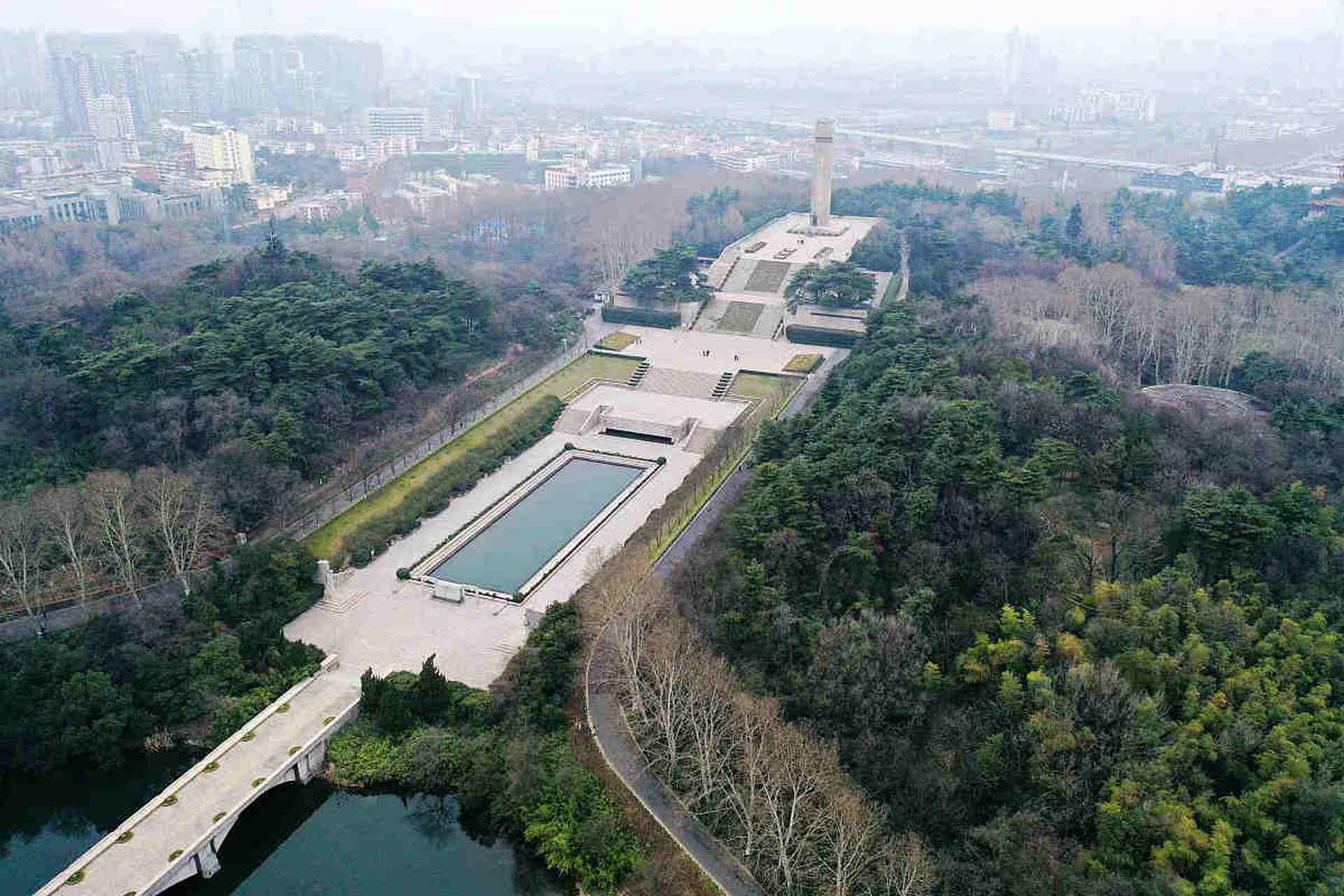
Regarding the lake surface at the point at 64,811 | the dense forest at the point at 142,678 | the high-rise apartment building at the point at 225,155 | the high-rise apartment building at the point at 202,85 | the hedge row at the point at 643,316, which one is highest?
Answer: the high-rise apartment building at the point at 202,85

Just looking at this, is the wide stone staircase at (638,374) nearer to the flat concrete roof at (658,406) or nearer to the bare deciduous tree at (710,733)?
the flat concrete roof at (658,406)

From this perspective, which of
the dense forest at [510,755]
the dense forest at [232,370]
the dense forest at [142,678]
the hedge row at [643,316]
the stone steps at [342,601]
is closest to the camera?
the dense forest at [510,755]

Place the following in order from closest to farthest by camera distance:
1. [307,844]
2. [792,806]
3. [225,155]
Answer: [792,806] → [307,844] → [225,155]

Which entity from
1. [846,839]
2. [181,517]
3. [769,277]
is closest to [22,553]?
[181,517]

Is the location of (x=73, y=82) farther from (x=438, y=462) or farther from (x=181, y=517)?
(x=181, y=517)

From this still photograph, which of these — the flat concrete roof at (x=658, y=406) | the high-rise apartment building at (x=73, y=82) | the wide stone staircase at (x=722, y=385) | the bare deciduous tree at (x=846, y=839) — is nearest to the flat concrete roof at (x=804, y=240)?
the wide stone staircase at (x=722, y=385)
